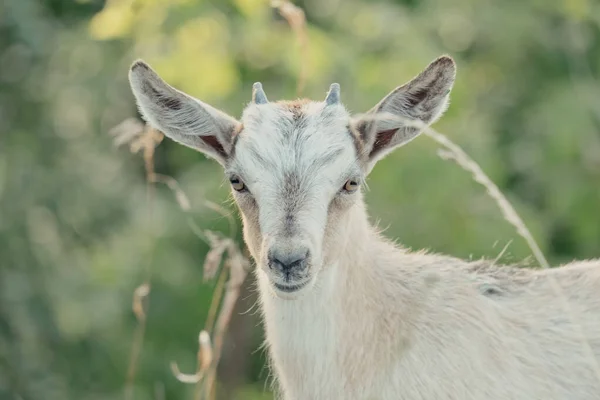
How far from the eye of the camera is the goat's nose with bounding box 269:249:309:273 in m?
5.34

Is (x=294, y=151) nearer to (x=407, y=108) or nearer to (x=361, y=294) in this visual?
(x=407, y=108)

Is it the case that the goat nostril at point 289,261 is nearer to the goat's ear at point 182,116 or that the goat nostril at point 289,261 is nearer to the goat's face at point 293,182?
the goat's face at point 293,182

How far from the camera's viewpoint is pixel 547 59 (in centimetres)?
1627

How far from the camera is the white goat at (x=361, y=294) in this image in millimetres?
5727

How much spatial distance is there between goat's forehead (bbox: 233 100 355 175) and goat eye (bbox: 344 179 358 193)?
104mm

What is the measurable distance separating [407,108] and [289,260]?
109 cm

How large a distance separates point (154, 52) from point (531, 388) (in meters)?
6.57

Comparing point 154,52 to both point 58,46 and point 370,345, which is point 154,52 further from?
point 370,345

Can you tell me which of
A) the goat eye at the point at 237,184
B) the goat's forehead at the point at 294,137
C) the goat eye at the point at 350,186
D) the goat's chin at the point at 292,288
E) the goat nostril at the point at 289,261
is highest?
the goat's forehead at the point at 294,137

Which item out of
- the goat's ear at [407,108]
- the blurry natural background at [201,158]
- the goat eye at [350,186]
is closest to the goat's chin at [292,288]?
the goat eye at [350,186]

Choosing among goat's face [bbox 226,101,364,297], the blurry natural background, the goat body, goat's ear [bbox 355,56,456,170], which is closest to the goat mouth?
goat's face [bbox 226,101,364,297]

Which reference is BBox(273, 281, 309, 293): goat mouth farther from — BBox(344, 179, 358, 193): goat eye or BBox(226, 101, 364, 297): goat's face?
BBox(344, 179, 358, 193): goat eye

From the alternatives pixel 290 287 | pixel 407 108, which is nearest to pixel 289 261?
pixel 290 287

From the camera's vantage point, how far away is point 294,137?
5812mm
